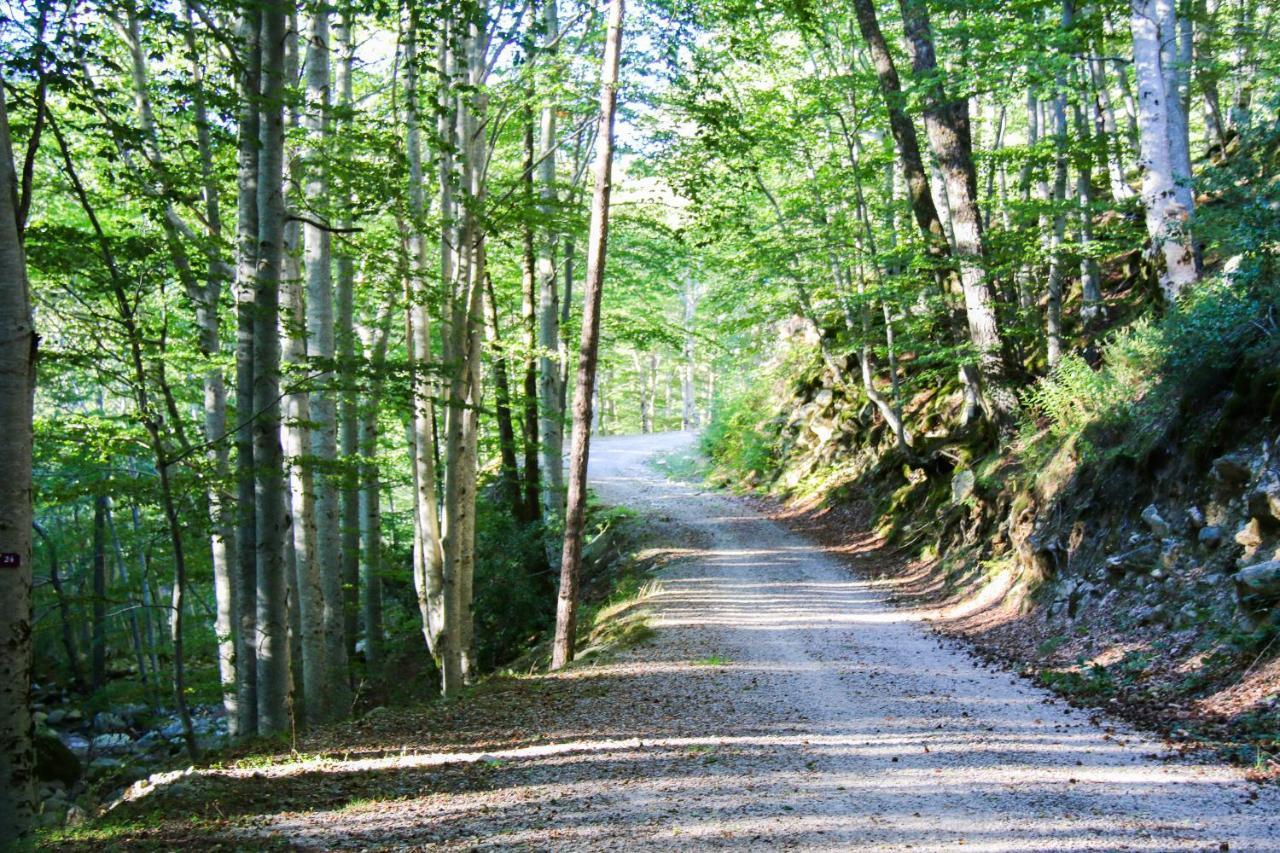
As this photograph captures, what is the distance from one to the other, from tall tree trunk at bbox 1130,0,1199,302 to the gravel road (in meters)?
5.25

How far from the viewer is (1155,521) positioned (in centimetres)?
809

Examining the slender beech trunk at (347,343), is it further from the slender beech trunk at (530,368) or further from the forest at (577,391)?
the slender beech trunk at (530,368)

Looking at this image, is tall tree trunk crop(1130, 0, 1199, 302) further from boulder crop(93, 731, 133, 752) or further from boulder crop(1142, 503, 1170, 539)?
boulder crop(93, 731, 133, 752)

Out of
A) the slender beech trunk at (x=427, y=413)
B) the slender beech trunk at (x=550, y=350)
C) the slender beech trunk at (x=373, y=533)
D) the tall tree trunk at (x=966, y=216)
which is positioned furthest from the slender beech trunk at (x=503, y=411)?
the tall tree trunk at (x=966, y=216)

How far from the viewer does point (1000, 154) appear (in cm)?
1234

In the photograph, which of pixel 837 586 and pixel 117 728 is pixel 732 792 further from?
pixel 117 728

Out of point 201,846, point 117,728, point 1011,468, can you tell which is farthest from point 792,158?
point 117,728

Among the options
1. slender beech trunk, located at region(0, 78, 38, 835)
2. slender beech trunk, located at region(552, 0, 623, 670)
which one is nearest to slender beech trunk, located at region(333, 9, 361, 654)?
slender beech trunk, located at region(552, 0, 623, 670)

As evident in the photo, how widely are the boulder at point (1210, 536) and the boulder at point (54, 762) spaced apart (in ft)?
47.5

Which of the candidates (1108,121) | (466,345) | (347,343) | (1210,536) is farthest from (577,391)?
(1108,121)

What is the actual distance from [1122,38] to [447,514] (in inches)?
487

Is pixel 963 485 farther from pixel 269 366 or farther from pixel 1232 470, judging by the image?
pixel 269 366

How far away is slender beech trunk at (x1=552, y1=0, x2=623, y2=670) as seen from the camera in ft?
33.0

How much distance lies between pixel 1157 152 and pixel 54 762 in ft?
54.3
